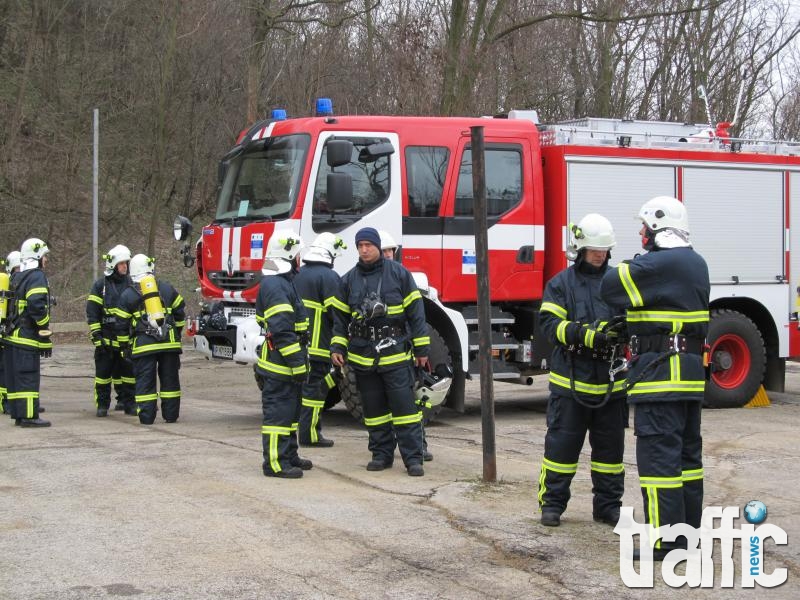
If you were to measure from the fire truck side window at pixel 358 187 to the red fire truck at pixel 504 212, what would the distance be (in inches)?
0.5

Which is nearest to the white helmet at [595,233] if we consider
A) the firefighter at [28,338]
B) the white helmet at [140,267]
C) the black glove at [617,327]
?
the black glove at [617,327]

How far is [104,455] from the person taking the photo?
27.8 feet

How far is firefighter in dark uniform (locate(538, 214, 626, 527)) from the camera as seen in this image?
618 centimetres

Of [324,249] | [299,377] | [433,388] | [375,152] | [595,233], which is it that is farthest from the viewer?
[375,152]

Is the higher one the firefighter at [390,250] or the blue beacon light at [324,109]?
the blue beacon light at [324,109]

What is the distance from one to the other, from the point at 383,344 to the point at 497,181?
3357mm

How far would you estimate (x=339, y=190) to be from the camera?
31.2 ft

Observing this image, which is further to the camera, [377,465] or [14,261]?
[14,261]

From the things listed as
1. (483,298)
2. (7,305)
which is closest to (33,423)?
(7,305)

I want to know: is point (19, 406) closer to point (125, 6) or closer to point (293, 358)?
point (293, 358)

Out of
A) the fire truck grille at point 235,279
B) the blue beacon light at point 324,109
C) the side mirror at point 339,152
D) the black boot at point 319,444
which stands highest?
the blue beacon light at point 324,109

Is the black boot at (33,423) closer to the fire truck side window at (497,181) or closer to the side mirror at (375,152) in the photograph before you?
the side mirror at (375,152)

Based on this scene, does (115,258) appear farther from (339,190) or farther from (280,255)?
(280,255)

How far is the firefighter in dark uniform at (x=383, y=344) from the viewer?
779 cm
